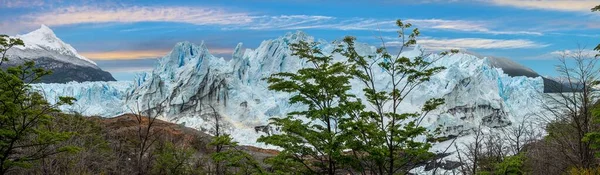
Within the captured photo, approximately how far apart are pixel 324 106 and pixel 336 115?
0.42m

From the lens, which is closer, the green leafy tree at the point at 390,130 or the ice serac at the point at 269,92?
the green leafy tree at the point at 390,130

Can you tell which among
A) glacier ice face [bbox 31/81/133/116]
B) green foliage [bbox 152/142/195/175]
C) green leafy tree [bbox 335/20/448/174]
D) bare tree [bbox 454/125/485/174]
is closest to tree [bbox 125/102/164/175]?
green foliage [bbox 152/142/195/175]

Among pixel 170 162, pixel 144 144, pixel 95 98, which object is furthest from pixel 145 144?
pixel 95 98

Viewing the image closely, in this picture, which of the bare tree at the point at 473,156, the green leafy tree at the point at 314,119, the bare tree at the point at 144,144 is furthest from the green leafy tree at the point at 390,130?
the bare tree at the point at 144,144

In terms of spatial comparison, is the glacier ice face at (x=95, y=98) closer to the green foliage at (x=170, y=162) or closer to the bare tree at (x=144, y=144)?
the bare tree at (x=144, y=144)

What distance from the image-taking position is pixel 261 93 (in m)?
52.3

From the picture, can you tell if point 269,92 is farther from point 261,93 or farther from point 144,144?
point 144,144

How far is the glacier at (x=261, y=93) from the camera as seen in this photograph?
4941 centimetres

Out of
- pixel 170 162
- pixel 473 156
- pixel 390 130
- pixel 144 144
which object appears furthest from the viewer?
pixel 473 156

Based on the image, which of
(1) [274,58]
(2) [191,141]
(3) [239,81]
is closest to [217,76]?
(3) [239,81]

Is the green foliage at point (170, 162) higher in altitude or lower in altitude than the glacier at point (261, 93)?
lower

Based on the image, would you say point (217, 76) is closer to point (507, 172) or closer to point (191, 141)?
point (191, 141)

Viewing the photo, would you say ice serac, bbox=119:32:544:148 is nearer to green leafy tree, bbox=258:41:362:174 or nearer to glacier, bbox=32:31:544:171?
glacier, bbox=32:31:544:171

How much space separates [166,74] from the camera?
57156 millimetres
